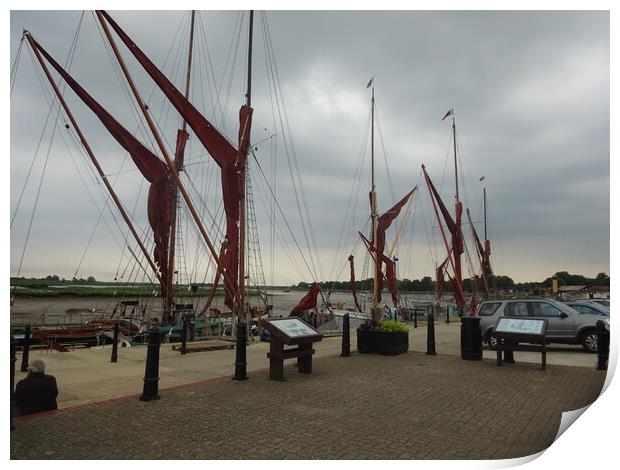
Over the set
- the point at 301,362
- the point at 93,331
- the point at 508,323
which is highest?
the point at 508,323

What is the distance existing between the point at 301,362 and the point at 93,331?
14.4m

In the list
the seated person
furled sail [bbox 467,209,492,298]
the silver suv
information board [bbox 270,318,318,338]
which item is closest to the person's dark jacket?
the seated person

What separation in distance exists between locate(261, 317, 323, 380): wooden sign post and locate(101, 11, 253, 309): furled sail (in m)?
6.80

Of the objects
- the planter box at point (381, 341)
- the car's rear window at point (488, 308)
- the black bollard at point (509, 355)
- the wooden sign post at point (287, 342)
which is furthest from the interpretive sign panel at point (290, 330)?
the car's rear window at point (488, 308)

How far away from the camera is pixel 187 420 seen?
5531 mm

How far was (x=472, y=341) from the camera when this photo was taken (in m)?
11.1

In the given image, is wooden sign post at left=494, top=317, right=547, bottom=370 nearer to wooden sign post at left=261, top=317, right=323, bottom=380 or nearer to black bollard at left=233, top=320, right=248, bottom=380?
wooden sign post at left=261, top=317, right=323, bottom=380

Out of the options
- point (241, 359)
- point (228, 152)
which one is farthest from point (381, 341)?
point (228, 152)

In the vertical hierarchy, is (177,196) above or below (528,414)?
above

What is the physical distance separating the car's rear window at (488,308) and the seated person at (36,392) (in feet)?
39.4

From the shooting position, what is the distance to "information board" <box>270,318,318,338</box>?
28.8 feet

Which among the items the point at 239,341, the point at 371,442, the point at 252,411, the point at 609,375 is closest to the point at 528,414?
the point at 609,375
